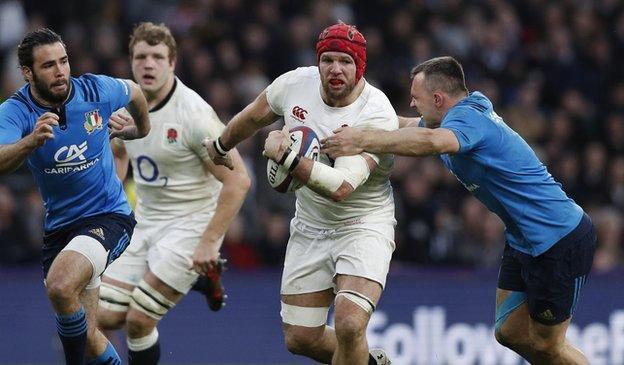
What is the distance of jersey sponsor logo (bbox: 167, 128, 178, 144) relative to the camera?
33.3 ft

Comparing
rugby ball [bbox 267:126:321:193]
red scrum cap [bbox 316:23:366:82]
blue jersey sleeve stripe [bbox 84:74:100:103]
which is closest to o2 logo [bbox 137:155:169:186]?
blue jersey sleeve stripe [bbox 84:74:100:103]

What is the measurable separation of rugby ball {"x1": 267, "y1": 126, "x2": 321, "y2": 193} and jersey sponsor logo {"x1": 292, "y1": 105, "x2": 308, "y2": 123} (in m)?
0.26

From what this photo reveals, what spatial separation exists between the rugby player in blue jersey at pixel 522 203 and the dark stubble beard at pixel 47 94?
1.74 metres

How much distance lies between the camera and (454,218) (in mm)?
14906

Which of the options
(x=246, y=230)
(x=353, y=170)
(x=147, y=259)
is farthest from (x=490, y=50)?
(x=353, y=170)

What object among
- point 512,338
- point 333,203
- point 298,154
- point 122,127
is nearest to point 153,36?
point 122,127

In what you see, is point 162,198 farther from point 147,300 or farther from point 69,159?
point 69,159

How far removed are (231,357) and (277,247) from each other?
4.47 feet

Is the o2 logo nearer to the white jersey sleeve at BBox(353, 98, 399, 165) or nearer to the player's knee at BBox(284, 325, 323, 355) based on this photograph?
the player's knee at BBox(284, 325, 323, 355)

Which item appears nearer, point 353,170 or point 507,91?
point 353,170

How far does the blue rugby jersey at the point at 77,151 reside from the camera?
8633 mm

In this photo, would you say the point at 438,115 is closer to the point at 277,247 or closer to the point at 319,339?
the point at 319,339

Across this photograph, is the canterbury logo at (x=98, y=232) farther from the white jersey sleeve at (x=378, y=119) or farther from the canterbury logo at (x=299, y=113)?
the white jersey sleeve at (x=378, y=119)

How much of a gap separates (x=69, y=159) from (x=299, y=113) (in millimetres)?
1538
